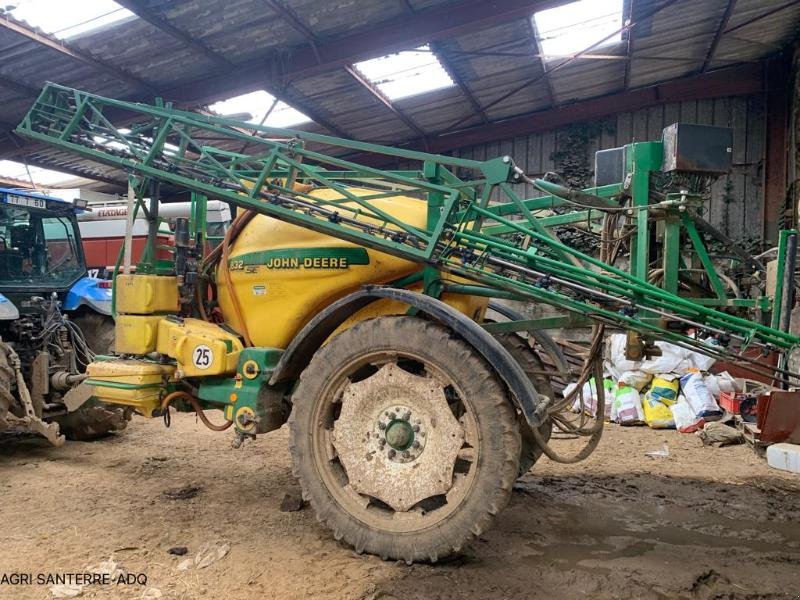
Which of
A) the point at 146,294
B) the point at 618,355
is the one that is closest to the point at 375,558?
the point at 146,294

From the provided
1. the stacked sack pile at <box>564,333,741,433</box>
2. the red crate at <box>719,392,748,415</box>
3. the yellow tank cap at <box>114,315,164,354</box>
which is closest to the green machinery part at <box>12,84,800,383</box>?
the yellow tank cap at <box>114,315,164,354</box>

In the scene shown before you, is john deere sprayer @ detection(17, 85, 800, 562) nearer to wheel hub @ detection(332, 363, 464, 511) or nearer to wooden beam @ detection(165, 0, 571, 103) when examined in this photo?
wheel hub @ detection(332, 363, 464, 511)

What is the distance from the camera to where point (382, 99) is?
9.01 m

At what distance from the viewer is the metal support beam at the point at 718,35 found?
7.73m

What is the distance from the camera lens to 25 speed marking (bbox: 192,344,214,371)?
142 inches

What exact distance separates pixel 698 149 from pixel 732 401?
3.69 m

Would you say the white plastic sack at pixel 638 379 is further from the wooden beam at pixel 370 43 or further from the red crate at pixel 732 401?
the wooden beam at pixel 370 43

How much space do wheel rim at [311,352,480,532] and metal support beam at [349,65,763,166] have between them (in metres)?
8.81

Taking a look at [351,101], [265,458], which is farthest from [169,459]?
[351,101]

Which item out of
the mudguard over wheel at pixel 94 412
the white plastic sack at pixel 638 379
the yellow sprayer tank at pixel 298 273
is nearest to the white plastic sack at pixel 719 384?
the white plastic sack at pixel 638 379

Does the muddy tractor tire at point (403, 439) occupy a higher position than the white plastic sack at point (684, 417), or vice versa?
the muddy tractor tire at point (403, 439)

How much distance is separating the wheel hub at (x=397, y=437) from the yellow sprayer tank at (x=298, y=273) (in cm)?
48

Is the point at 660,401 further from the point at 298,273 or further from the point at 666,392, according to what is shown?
the point at 298,273

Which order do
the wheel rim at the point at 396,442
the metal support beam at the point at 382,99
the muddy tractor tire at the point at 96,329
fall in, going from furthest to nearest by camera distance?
the metal support beam at the point at 382,99
the muddy tractor tire at the point at 96,329
the wheel rim at the point at 396,442
